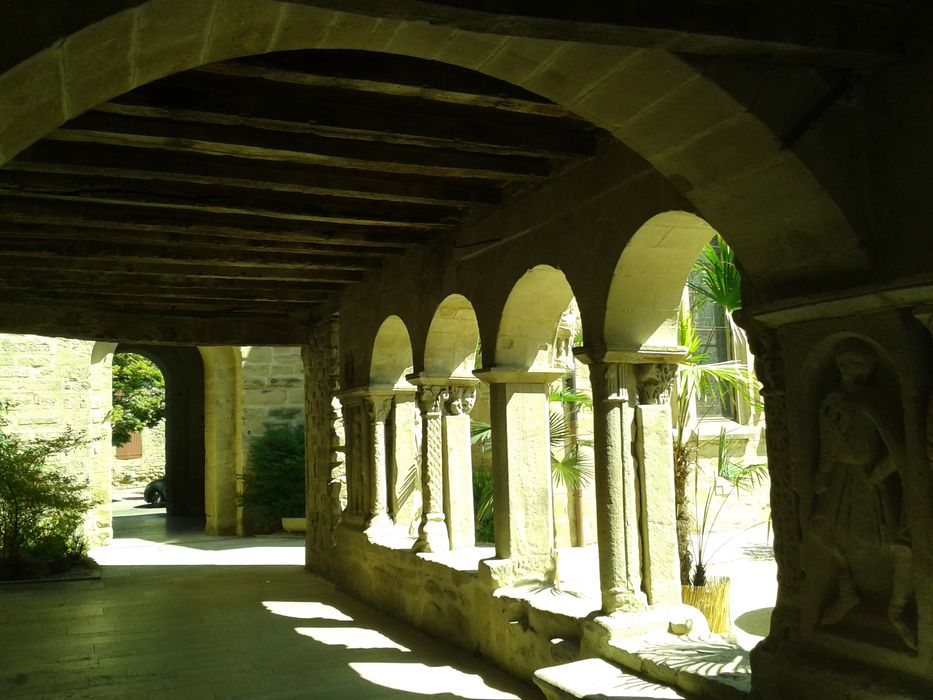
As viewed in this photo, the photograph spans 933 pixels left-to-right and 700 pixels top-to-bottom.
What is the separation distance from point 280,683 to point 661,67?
376cm

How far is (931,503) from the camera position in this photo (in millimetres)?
2248

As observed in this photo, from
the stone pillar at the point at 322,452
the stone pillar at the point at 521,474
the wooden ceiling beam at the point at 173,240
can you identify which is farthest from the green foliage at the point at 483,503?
the stone pillar at the point at 521,474

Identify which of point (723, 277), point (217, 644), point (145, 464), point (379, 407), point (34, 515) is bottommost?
point (217, 644)

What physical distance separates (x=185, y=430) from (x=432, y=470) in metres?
10.8

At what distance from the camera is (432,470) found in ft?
20.8

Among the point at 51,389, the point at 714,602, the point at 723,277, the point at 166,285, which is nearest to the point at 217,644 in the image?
the point at 166,285

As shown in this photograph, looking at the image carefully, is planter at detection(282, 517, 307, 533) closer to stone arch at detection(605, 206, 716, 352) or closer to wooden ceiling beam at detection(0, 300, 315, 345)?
wooden ceiling beam at detection(0, 300, 315, 345)

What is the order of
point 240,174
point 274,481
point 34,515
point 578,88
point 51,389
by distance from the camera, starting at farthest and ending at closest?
point 274,481 → point 51,389 → point 34,515 → point 240,174 → point 578,88

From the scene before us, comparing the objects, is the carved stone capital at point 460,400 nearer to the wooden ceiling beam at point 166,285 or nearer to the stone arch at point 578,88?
the wooden ceiling beam at point 166,285

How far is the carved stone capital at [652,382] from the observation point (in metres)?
4.04

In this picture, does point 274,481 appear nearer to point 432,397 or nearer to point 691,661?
point 432,397

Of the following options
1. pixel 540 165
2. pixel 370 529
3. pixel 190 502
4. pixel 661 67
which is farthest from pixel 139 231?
pixel 190 502

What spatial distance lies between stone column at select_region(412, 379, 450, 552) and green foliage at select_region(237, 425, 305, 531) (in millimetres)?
5794

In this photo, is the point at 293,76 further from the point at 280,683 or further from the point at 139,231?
the point at 280,683
